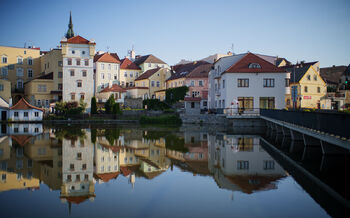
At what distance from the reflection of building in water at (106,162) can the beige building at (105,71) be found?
1850 inches

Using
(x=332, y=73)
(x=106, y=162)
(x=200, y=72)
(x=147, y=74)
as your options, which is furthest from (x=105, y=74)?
(x=106, y=162)

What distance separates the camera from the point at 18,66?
68812 millimetres

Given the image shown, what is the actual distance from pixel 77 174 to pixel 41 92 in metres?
51.6

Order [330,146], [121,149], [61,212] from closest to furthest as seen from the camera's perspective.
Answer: [61,212] < [330,146] < [121,149]

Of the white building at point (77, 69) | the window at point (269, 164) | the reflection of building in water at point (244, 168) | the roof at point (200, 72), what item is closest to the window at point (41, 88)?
the white building at point (77, 69)

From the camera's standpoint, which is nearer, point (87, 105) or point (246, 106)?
point (246, 106)

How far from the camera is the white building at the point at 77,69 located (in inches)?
2251

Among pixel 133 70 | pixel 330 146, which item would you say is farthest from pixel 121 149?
pixel 133 70

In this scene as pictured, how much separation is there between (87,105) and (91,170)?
4536 centimetres

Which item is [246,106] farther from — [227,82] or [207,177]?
[207,177]

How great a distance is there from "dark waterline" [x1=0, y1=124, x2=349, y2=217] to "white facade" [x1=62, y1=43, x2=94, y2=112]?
1523 inches

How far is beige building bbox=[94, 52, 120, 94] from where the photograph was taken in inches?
2660

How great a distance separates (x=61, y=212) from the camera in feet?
30.3

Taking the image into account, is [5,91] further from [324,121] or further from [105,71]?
[324,121]
